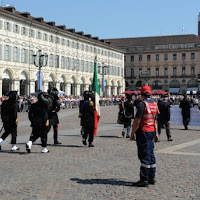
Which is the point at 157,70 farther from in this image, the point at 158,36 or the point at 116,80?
the point at 116,80

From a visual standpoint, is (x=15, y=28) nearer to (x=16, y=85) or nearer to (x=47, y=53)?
(x=16, y=85)

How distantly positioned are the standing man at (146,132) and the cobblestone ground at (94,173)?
1.04 ft

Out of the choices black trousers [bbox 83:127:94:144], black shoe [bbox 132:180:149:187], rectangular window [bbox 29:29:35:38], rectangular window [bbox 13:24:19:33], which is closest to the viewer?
black shoe [bbox 132:180:149:187]

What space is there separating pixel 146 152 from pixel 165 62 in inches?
3843

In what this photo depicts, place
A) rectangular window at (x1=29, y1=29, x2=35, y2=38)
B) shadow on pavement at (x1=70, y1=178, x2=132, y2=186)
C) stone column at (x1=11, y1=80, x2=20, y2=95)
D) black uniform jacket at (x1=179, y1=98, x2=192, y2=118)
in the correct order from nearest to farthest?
1. shadow on pavement at (x1=70, y1=178, x2=132, y2=186)
2. black uniform jacket at (x1=179, y1=98, x2=192, y2=118)
3. stone column at (x1=11, y1=80, x2=20, y2=95)
4. rectangular window at (x1=29, y1=29, x2=35, y2=38)

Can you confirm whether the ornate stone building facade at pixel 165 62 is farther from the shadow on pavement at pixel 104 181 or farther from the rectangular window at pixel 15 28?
the shadow on pavement at pixel 104 181

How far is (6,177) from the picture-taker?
300 inches

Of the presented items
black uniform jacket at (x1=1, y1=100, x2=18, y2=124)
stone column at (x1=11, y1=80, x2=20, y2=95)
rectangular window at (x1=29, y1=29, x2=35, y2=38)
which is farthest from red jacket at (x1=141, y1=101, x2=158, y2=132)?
rectangular window at (x1=29, y1=29, x2=35, y2=38)

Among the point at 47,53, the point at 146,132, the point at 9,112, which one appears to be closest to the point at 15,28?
the point at 47,53

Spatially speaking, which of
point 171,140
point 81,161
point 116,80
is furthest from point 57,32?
point 81,161

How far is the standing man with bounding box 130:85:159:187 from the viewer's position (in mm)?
7102

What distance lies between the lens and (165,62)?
103 metres

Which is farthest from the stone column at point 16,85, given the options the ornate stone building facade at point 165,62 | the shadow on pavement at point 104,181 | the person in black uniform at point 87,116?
the ornate stone building facade at point 165,62

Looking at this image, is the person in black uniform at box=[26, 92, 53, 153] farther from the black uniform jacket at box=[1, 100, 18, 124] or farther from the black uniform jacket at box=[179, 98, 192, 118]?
the black uniform jacket at box=[179, 98, 192, 118]
